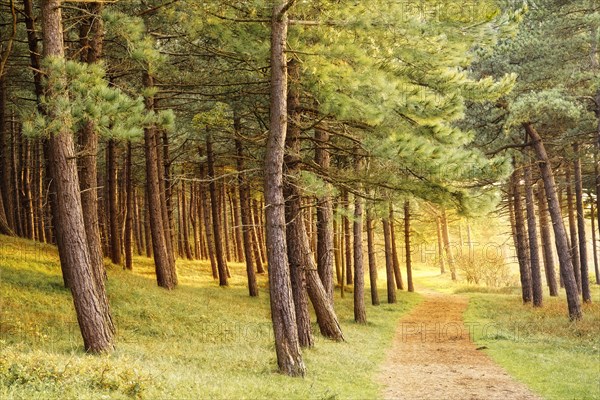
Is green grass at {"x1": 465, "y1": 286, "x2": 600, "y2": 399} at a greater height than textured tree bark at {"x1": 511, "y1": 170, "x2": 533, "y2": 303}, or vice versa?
textured tree bark at {"x1": 511, "y1": 170, "x2": 533, "y2": 303}

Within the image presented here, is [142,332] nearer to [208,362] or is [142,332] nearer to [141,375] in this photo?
[208,362]

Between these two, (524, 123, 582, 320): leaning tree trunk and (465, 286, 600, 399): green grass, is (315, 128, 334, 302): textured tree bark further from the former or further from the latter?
(524, 123, 582, 320): leaning tree trunk

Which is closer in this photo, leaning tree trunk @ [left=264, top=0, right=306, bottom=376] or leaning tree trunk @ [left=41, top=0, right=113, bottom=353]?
leaning tree trunk @ [left=41, top=0, right=113, bottom=353]

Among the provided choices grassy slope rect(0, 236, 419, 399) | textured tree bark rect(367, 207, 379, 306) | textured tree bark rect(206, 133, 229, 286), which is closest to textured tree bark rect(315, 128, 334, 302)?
grassy slope rect(0, 236, 419, 399)

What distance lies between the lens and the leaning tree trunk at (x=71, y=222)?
1050 cm

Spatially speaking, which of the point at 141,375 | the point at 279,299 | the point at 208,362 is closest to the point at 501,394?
the point at 279,299

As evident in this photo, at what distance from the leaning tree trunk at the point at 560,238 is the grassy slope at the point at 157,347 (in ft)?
21.2

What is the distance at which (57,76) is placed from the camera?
9.88 m

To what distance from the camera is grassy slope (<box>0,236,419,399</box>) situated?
25.2 ft

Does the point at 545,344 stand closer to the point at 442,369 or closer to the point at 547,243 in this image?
the point at 442,369

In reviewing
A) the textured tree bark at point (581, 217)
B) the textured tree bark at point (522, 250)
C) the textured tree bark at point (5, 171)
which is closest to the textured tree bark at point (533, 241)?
the textured tree bark at point (522, 250)

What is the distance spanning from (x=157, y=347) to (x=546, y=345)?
1098cm

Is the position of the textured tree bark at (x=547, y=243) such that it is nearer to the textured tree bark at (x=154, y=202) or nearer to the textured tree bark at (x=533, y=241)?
the textured tree bark at (x=533, y=241)

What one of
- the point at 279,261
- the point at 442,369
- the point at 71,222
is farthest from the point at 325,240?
the point at 71,222
